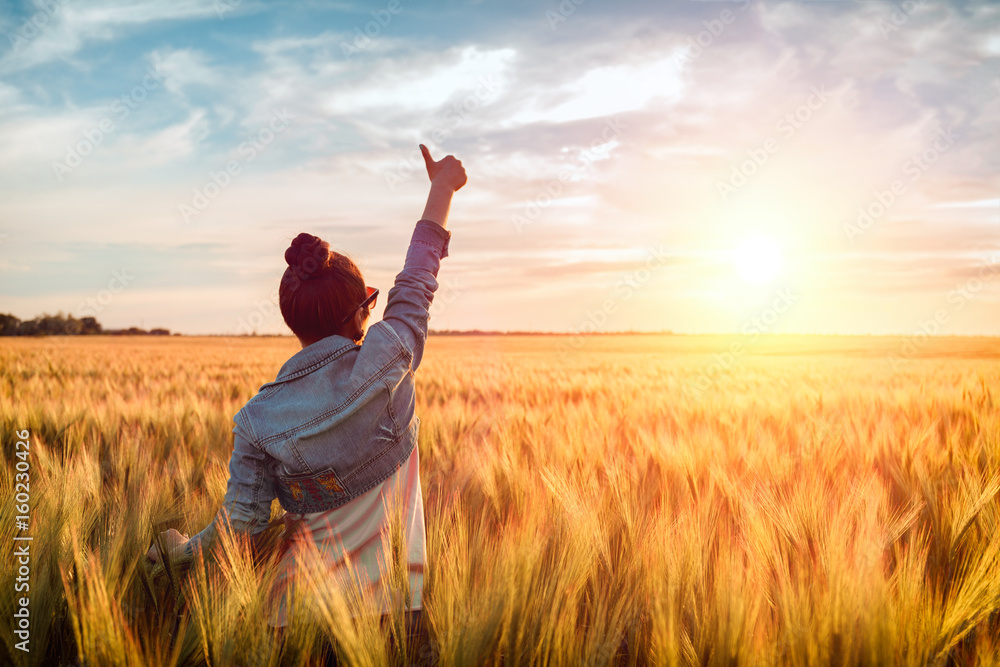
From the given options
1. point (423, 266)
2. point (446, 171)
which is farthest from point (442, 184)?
point (423, 266)

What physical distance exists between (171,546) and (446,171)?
150 cm

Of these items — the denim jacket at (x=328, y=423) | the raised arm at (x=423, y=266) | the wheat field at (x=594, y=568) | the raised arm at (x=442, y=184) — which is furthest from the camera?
the raised arm at (x=442, y=184)

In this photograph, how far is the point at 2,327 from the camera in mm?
42656

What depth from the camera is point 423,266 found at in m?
1.84

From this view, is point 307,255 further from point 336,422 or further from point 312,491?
point 312,491

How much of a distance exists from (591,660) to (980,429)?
12.3 ft

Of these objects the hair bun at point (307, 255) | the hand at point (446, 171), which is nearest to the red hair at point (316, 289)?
the hair bun at point (307, 255)

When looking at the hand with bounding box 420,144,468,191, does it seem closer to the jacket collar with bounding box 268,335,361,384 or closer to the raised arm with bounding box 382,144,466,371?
the raised arm with bounding box 382,144,466,371

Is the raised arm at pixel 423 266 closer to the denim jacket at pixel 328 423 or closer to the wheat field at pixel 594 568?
the denim jacket at pixel 328 423

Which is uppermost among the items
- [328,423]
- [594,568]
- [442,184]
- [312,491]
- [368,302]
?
[442,184]

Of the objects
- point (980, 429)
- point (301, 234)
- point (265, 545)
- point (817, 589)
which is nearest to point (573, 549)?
point (817, 589)

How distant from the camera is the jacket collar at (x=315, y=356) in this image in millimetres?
1704

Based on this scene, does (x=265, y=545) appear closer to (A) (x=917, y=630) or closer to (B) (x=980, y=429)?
(A) (x=917, y=630)

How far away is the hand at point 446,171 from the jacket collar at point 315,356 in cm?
67
